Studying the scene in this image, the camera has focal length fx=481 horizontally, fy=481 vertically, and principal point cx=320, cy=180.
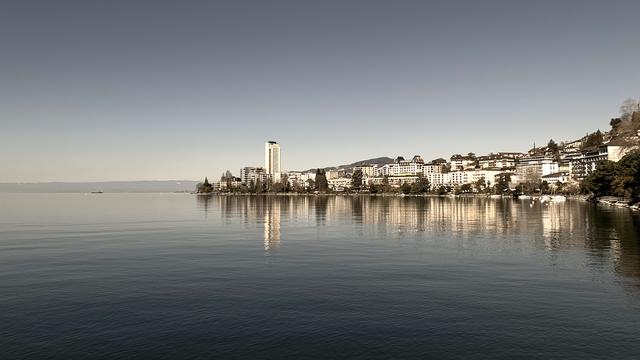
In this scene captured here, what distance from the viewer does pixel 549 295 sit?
3762 centimetres

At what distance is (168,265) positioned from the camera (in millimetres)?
51281

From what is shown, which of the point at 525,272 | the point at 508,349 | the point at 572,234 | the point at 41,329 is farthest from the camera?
the point at 572,234

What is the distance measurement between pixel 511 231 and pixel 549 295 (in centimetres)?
5084

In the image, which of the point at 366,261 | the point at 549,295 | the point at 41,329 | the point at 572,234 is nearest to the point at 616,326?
the point at 549,295

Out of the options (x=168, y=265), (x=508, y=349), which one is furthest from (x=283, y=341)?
(x=168, y=265)

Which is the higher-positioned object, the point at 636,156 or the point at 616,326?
the point at 636,156

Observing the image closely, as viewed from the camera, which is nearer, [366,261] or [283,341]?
[283,341]

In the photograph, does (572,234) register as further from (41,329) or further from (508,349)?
(41,329)

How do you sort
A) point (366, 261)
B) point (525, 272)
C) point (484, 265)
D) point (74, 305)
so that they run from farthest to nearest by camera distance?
point (366, 261)
point (484, 265)
point (525, 272)
point (74, 305)

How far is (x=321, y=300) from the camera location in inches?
1415

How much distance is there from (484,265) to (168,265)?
3345 cm

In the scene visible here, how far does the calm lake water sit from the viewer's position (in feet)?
86.5

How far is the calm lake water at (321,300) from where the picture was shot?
26.4 metres

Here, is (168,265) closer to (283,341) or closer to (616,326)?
(283,341)
